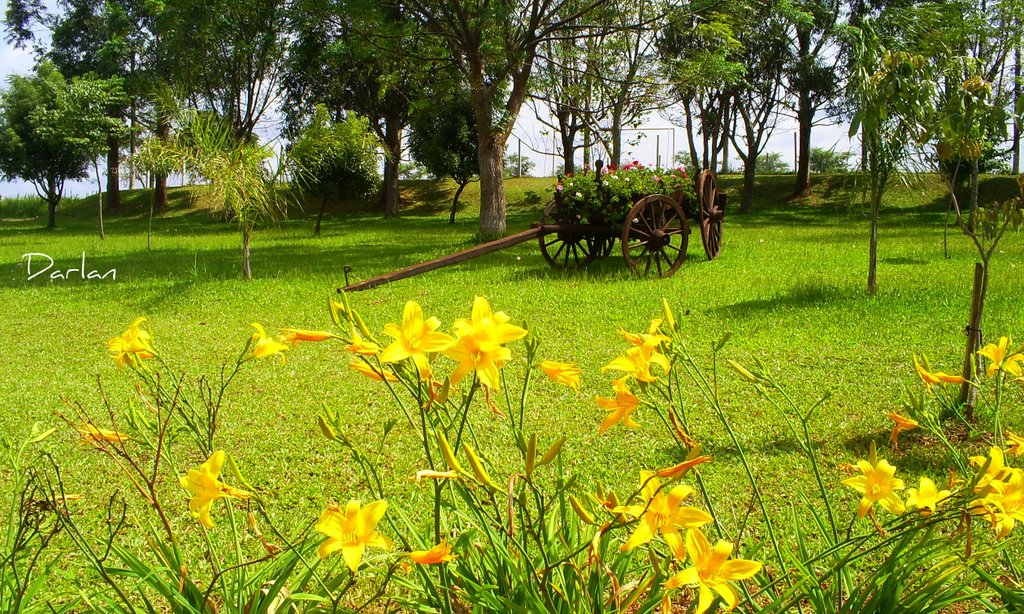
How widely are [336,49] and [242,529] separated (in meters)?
16.8

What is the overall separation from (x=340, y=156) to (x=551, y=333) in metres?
10.9

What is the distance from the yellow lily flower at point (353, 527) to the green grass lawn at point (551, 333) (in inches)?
7.4

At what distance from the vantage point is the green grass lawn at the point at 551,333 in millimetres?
3133

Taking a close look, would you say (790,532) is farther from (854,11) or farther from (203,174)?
(854,11)

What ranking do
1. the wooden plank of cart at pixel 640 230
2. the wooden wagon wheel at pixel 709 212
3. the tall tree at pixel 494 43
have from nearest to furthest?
1. the wooden plank of cart at pixel 640 230
2. the wooden wagon wheel at pixel 709 212
3. the tall tree at pixel 494 43

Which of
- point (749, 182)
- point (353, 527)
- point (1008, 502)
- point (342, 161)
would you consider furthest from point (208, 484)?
point (749, 182)

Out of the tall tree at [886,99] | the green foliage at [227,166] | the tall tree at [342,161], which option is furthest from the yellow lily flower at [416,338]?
the tall tree at [342,161]

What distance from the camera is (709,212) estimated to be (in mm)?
9234

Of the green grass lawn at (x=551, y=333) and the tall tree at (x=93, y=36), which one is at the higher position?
the tall tree at (x=93, y=36)

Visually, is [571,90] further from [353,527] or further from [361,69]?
[353,527]

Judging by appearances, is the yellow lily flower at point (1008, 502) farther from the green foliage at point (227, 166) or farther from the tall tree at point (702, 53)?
the tall tree at point (702, 53)

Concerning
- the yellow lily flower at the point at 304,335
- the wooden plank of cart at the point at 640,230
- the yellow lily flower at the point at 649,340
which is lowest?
the yellow lily flower at the point at 649,340

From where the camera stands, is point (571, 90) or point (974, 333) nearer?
point (974, 333)

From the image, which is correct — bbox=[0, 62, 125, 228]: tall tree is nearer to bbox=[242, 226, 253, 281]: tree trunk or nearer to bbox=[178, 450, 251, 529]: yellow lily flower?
bbox=[242, 226, 253, 281]: tree trunk
